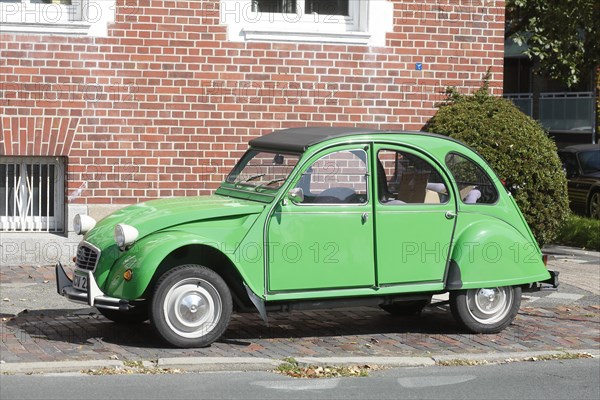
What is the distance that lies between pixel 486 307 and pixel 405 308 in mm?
1006

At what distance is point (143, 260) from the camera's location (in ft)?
28.7

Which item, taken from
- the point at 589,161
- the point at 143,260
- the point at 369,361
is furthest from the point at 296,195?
the point at 589,161

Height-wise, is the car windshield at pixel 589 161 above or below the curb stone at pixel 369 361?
above

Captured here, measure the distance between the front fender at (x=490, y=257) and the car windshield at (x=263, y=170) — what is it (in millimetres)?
1558

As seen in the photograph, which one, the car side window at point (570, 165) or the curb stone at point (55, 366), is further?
the car side window at point (570, 165)

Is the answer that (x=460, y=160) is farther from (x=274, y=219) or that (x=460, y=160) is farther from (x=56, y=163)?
(x=56, y=163)

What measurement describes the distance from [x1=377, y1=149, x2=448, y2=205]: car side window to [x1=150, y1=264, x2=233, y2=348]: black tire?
5.26ft

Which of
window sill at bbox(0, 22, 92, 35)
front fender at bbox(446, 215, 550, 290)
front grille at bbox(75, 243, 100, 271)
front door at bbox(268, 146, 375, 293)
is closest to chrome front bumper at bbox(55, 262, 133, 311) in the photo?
front grille at bbox(75, 243, 100, 271)

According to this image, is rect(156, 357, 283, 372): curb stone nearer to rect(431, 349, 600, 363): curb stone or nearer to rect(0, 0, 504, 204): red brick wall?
rect(431, 349, 600, 363): curb stone

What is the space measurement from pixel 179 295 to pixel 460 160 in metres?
2.78

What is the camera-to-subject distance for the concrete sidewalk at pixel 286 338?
8.57 meters

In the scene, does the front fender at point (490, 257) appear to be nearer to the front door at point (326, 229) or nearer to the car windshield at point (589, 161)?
the front door at point (326, 229)

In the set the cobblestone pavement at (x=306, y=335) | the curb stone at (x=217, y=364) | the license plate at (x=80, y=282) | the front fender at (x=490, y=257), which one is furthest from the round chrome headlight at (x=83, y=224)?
the front fender at (x=490, y=257)

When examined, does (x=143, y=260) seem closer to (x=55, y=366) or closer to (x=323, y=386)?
(x=55, y=366)
